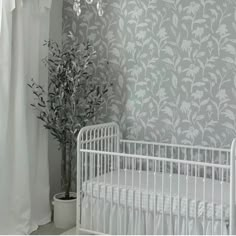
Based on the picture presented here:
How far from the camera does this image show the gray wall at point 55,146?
3.96 m

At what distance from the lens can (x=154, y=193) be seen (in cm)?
291

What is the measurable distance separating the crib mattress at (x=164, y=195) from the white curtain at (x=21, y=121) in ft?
1.98

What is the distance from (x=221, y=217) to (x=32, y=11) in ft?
7.65

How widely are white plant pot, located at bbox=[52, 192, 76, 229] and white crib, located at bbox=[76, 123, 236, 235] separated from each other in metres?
0.26

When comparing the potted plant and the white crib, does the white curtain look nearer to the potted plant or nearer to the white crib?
the potted plant

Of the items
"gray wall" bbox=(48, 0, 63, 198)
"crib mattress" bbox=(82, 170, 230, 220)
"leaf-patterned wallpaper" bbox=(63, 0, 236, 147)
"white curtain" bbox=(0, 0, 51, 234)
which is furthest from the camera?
"gray wall" bbox=(48, 0, 63, 198)

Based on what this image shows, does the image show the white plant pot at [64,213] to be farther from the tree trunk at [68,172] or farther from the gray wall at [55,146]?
the gray wall at [55,146]

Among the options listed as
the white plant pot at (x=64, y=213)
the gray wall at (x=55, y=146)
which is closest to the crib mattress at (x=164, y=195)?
the white plant pot at (x=64, y=213)

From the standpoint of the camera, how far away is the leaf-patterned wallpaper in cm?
337

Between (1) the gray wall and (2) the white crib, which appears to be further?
(1) the gray wall

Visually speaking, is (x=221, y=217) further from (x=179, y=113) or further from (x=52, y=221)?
(x=52, y=221)

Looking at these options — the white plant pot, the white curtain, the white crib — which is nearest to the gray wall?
the white curtain

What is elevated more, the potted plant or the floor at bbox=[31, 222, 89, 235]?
the potted plant

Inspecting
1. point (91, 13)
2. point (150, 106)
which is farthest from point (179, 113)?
point (91, 13)
